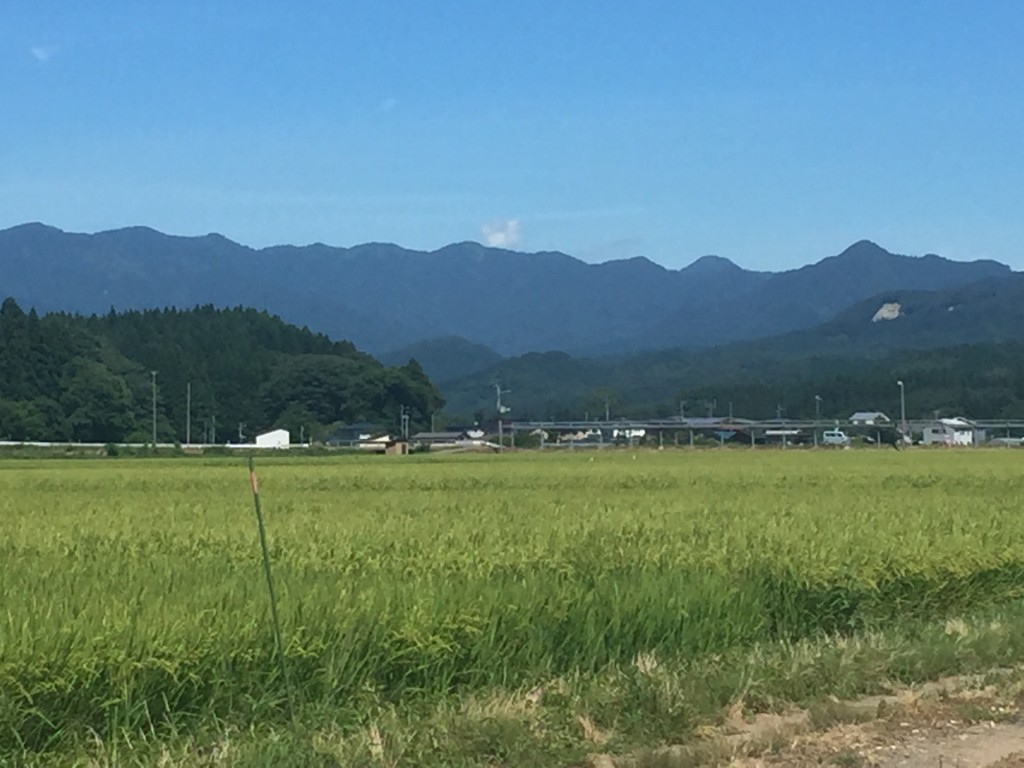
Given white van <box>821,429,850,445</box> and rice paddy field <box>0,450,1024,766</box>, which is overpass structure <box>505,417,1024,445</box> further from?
rice paddy field <box>0,450,1024,766</box>

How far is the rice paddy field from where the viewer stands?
6.49m

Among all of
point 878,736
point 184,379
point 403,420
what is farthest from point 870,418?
point 878,736

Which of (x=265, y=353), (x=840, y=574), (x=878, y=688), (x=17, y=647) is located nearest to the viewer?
(x=17, y=647)

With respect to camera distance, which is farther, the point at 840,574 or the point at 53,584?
the point at 840,574

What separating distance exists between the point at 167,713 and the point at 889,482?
26.3 meters

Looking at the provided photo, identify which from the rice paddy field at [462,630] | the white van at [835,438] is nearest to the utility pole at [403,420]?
the white van at [835,438]

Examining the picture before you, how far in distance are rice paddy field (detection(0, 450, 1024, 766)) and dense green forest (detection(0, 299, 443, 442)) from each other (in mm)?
98950

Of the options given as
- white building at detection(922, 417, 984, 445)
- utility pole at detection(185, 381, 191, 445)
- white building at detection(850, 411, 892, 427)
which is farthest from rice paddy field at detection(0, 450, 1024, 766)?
white building at detection(850, 411, 892, 427)

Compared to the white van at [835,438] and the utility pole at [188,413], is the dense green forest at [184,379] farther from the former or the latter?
the white van at [835,438]

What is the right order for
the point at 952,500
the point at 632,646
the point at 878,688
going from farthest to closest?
the point at 952,500, the point at 632,646, the point at 878,688

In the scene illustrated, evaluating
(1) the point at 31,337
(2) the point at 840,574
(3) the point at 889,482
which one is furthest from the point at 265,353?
(2) the point at 840,574

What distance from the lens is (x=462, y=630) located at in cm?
789

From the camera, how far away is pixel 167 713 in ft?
22.3

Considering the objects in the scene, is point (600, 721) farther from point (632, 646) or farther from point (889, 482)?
point (889, 482)
